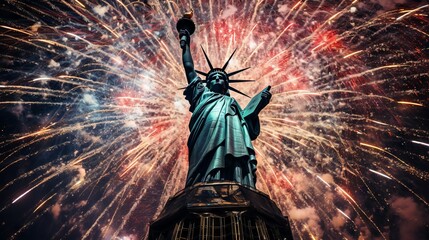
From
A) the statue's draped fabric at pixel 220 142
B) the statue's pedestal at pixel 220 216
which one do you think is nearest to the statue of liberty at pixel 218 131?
the statue's draped fabric at pixel 220 142

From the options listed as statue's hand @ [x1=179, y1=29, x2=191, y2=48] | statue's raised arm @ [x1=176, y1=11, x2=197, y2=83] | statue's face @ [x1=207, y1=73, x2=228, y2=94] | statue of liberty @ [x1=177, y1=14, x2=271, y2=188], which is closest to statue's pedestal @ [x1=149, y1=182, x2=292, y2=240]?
statue of liberty @ [x1=177, y1=14, x2=271, y2=188]

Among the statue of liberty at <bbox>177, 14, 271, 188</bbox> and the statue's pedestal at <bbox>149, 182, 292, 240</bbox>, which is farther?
the statue of liberty at <bbox>177, 14, 271, 188</bbox>

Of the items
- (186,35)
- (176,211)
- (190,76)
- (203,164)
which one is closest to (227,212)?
(176,211)

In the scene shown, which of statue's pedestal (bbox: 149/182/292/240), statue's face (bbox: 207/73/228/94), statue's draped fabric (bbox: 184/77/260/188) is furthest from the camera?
statue's face (bbox: 207/73/228/94)

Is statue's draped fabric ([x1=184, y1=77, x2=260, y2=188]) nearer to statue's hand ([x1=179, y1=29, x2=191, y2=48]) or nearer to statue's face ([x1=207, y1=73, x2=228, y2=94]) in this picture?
statue's face ([x1=207, y1=73, x2=228, y2=94])

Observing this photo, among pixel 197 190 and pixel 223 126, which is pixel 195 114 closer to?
pixel 223 126

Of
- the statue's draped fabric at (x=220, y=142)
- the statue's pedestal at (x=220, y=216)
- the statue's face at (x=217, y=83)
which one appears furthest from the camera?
the statue's face at (x=217, y=83)

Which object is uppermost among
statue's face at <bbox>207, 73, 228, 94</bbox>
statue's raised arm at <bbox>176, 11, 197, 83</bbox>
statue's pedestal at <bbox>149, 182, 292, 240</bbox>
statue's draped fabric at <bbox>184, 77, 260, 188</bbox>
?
statue's raised arm at <bbox>176, 11, 197, 83</bbox>

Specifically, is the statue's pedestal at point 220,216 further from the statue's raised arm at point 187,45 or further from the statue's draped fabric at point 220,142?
the statue's raised arm at point 187,45
